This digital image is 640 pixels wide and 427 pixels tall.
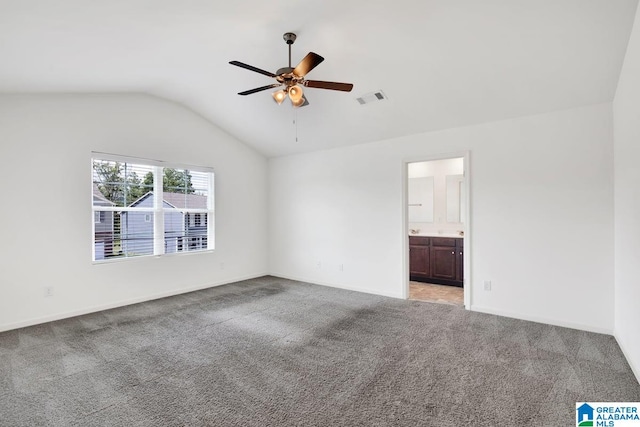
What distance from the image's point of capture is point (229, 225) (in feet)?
19.3

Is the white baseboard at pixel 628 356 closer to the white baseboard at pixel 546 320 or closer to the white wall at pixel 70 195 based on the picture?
the white baseboard at pixel 546 320

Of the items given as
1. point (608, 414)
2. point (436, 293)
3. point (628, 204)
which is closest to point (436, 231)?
point (436, 293)

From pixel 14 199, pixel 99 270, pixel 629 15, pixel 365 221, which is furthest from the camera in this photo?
pixel 365 221

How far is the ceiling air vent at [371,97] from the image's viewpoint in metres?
3.91

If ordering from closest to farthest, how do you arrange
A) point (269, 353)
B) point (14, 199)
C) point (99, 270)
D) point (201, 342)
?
1. point (269, 353)
2. point (201, 342)
3. point (14, 199)
4. point (99, 270)

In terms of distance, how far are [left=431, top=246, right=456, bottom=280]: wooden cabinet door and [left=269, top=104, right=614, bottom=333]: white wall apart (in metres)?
1.17

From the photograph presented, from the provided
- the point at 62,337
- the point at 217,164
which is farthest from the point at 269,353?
the point at 217,164

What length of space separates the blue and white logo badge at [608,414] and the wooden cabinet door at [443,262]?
11.1 ft

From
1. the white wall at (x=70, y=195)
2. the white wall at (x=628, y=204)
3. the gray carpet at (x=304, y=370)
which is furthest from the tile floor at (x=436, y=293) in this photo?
the white wall at (x=70, y=195)

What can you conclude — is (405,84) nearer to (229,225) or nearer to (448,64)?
(448,64)

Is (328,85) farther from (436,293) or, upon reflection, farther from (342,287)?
(436,293)

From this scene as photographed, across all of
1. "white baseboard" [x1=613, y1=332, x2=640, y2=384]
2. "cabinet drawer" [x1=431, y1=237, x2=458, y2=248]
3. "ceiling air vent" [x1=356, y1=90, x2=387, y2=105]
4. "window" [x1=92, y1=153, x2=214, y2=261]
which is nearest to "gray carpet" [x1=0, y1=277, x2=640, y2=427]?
"white baseboard" [x1=613, y1=332, x2=640, y2=384]

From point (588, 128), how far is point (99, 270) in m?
6.30

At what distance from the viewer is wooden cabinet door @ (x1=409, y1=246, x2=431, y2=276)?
573cm
